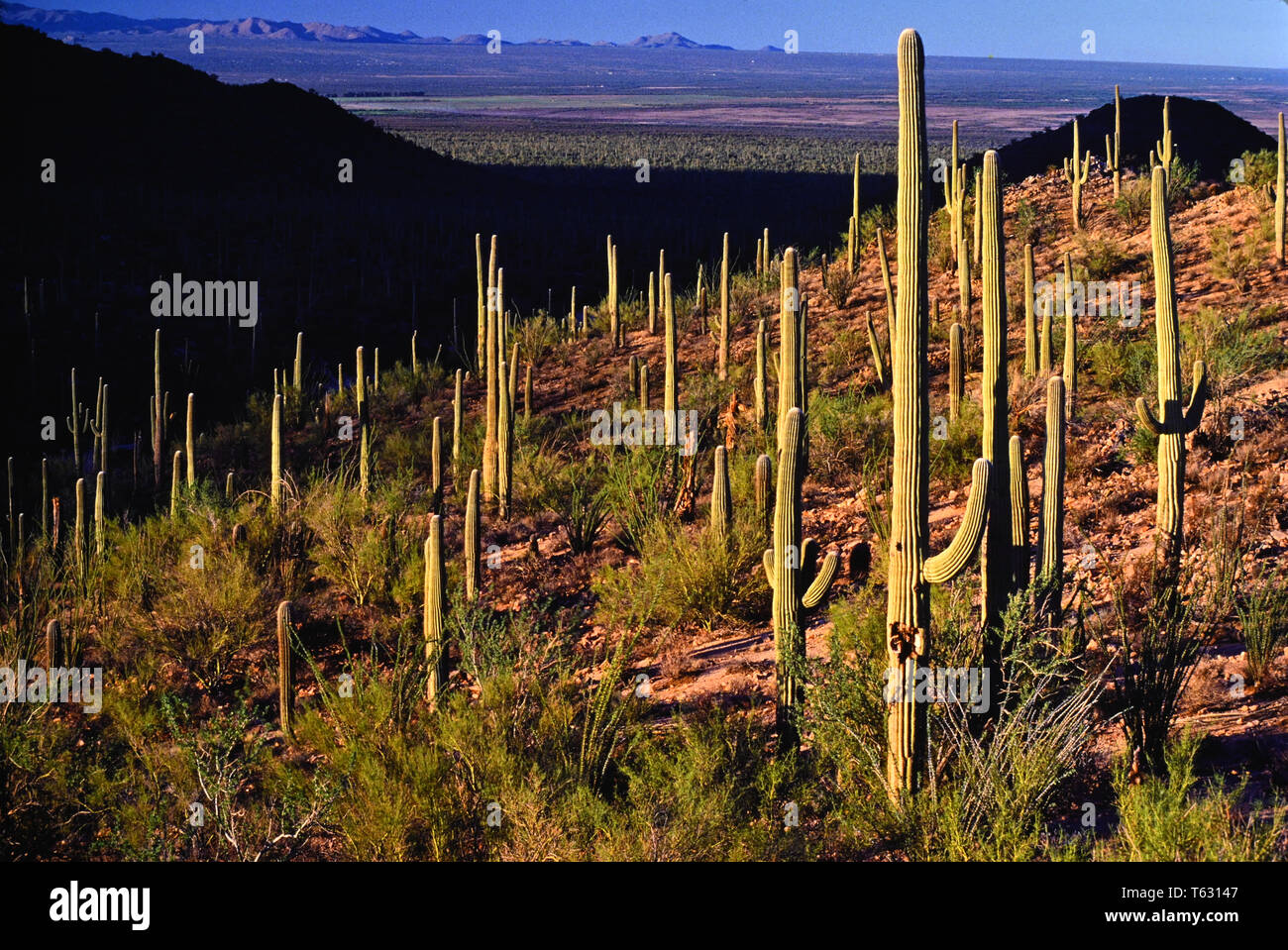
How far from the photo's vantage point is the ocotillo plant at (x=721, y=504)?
326 inches

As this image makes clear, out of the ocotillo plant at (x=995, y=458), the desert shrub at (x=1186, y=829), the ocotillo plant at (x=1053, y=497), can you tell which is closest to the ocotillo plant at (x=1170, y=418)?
the ocotillo plant at (x=1053, y=497)

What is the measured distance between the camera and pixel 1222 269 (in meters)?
13.6

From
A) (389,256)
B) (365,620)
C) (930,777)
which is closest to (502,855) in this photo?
(930,777)

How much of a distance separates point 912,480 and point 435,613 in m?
3.25

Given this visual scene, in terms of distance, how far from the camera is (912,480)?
16.6ft

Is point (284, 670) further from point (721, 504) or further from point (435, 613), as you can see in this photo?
point (721, 504)

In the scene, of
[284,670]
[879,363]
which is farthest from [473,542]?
[879,363]

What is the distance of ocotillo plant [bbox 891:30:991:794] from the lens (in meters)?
4.94

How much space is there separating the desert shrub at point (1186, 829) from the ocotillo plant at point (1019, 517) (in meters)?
1.29

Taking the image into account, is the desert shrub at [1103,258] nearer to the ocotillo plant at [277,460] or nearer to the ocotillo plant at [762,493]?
the ocotillo plant at [762,493]

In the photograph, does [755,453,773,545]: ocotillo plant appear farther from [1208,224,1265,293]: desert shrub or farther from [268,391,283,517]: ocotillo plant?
[1208,224,1265,293]: desert shrub

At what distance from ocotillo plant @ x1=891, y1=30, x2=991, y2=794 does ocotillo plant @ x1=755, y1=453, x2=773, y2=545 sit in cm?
223
